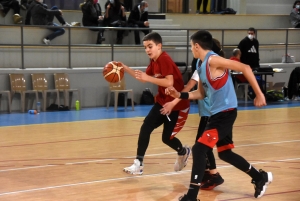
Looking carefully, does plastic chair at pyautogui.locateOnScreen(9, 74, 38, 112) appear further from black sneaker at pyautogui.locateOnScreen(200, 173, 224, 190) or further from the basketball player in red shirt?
black sneaker at pyautogui.locateOnScreen(200, 173, 224, 190)

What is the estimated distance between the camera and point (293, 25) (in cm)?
2133

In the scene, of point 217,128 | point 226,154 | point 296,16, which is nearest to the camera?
point 217,128

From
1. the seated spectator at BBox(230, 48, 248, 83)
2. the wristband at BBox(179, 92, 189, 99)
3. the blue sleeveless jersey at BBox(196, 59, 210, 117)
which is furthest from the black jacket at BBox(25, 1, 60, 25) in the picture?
the wristband at BBox(179, 92, 189, 99)

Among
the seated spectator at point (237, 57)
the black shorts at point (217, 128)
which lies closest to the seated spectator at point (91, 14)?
the seated spectator at point (237, 57)

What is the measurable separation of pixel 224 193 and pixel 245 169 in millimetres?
452

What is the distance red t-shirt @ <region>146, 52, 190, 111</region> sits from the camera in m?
6.80

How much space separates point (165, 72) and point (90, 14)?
1015 centimetres

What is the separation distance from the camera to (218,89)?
5863 mm

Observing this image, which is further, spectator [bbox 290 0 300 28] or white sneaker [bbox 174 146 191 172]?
spectator [bbox 290 0 300 28]

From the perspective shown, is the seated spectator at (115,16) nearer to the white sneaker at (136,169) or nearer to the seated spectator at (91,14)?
the seated spectator at (91,14)

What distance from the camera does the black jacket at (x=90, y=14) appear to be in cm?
1639

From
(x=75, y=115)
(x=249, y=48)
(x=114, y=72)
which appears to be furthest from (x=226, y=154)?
(x=249, y=48)

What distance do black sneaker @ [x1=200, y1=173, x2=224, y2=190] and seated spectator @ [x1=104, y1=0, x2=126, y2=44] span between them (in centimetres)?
1050

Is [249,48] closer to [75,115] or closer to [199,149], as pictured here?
[75,115]
